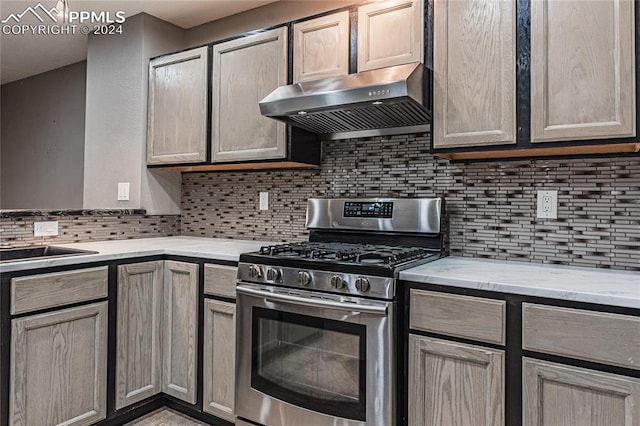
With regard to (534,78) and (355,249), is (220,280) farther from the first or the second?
(534,78)

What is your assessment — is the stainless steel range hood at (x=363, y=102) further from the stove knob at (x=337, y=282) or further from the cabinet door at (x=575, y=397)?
the cabinet door at (x=575, y=397)

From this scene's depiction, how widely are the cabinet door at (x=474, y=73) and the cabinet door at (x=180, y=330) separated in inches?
56.3

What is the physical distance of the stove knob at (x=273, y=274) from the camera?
1.85 m

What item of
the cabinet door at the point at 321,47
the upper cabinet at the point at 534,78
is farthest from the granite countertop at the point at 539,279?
the cabinet door at the point at 321,47

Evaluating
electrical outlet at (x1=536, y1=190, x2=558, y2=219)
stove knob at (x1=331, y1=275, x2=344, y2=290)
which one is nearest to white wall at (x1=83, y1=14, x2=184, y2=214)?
stove knob at (x1=331, y1=275, x2=344, y2=290)

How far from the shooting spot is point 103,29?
3162 mm

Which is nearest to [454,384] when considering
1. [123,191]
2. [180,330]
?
[180,330]

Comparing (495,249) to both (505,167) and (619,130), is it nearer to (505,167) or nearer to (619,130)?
(505,167)

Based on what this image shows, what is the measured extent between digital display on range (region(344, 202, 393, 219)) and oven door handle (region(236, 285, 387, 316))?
68 cm

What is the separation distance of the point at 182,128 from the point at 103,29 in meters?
1.12

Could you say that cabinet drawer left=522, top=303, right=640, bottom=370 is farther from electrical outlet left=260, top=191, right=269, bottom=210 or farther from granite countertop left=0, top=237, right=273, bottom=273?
electrical outlet left=260, top=191, right=269, bottom=210

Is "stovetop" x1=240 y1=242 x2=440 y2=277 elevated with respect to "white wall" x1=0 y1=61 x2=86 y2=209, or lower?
lower

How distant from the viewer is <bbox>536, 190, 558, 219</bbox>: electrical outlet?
1.92m

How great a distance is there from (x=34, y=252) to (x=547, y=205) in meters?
2.60
